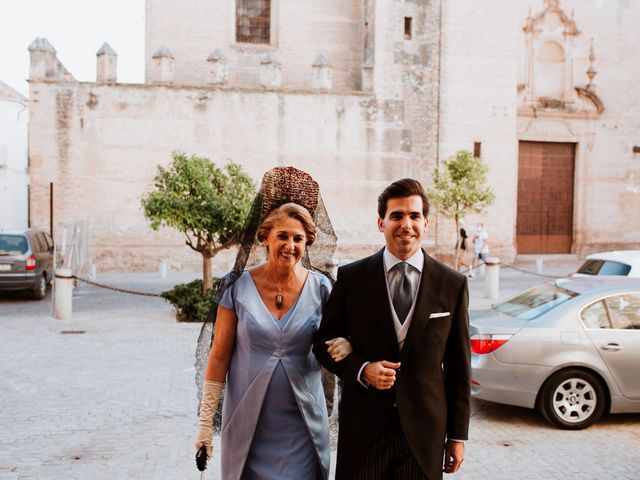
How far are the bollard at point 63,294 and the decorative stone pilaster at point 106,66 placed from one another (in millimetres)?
10364

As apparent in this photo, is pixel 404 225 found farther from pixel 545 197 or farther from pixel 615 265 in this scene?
pixel 545 197

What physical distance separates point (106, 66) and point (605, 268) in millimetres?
16324

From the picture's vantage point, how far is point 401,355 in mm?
3047

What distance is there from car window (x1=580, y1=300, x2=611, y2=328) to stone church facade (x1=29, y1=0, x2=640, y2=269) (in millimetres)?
16524

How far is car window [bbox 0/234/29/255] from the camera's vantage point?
15.3m

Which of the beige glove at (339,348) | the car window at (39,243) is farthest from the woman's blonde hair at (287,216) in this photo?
the car window at (39,243)

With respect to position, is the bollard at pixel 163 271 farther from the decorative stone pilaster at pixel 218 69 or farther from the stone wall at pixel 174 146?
the decorative stone pilaster at pixel 218 69

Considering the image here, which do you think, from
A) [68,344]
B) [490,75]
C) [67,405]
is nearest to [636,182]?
[490,75]

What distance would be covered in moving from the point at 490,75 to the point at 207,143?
10070 mm

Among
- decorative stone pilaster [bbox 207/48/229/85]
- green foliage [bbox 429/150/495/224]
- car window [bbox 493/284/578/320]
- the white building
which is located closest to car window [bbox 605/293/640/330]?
car window [bbox 493/284/578/320]

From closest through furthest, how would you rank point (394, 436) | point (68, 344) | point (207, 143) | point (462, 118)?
point (394, 436) → point (68, 344) → point (207, 143) → point (462, 118)

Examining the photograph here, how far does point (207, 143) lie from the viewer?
22.4 m

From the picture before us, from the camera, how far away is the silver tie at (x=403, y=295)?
313 centimetres

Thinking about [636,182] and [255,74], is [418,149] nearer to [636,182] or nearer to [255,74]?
[255,74]
